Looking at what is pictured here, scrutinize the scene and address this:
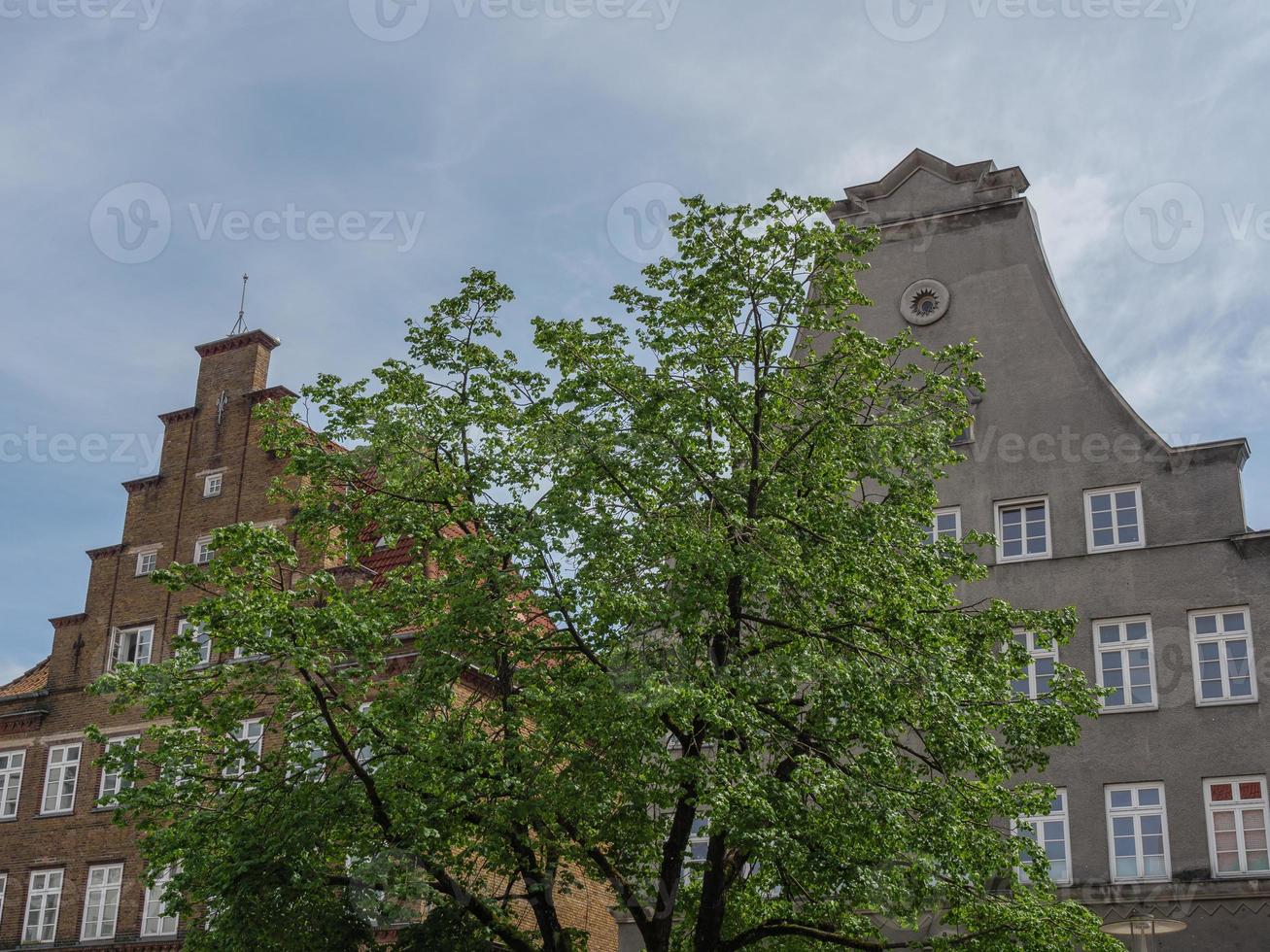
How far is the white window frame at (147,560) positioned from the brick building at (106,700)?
46mm

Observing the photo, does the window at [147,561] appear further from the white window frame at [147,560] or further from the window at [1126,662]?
the window at [1126,662]

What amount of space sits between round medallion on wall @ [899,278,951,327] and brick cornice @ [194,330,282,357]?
54.4 feet

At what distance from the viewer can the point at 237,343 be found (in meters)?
39.2

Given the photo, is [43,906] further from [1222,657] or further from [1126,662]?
[1222,657]

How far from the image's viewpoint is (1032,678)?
28094 mm

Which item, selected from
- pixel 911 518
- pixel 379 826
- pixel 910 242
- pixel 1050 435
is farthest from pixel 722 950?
pixel 910 242

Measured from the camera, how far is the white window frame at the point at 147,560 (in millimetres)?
37125

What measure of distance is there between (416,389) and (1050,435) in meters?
13.8

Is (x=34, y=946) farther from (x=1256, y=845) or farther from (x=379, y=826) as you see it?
(x=1256, y=845)

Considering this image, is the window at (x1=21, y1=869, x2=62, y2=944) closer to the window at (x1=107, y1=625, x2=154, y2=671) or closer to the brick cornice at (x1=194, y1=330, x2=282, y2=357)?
the window at (x1=107, y1=625, x2=154, y2=671)

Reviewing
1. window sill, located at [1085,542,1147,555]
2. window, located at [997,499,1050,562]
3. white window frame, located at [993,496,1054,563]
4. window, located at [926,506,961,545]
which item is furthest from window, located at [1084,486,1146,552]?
window, located at [926,506,961,545]

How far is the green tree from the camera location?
60.2 ft

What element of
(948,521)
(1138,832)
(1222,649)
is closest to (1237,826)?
(1138,832)

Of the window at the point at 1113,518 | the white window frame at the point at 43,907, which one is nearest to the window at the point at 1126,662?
the window at the point at 1113,518
